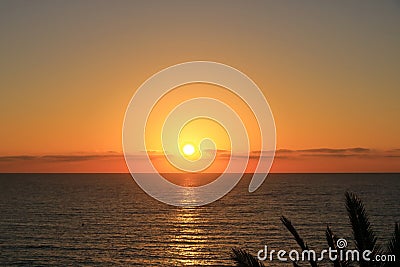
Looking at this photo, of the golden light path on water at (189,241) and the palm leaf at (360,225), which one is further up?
the golden light path on water at (189,241)

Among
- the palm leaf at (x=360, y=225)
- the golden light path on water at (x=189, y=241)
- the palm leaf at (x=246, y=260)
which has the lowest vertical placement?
the palm leaf at (x=246, y=260)

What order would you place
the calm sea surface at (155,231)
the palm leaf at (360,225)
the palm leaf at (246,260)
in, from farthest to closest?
the calm sea surface at (155,231) → the palm leaf at (360,225) → the palm leaf at (246,260)

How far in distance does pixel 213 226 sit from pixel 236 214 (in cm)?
2279

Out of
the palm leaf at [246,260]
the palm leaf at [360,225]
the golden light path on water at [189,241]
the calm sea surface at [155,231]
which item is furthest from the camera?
the calm sea surface at [155,231]

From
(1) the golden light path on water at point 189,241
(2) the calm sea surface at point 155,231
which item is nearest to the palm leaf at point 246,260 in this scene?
(2) the calm sea surface at point 155,231

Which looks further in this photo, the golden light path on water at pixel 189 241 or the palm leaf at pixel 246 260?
the golden light path on water at pixel 189 241

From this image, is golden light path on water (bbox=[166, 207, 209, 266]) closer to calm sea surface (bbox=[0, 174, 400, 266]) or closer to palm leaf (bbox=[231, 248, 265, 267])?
calm sea surface (bbox=[0, 174, 400, 266])

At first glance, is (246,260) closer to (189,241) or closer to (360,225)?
(360,225)

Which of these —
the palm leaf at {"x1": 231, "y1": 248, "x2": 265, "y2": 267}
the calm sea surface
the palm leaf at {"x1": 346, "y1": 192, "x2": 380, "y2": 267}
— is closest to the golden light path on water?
the calm sea surface

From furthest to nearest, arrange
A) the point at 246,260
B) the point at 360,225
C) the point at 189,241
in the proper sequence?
the point at 189,241, the point at 360,225, the point at 246,260

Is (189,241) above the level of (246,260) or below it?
above

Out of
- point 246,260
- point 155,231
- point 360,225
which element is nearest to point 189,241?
point 155,231

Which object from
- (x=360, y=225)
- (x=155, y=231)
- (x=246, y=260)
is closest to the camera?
(x=246, y=260)

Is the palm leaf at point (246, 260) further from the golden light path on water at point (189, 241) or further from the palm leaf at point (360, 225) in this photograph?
the golden light path on water at point (189, 241)
